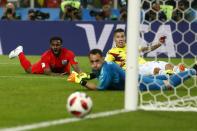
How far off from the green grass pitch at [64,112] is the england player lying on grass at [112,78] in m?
0.20

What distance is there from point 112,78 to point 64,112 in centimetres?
250

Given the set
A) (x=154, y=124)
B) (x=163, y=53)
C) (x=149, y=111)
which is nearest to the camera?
(x=154, y=124)

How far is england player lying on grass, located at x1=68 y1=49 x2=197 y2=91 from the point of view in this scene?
9945mm

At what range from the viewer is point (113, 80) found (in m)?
10.2

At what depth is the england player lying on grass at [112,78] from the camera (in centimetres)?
995

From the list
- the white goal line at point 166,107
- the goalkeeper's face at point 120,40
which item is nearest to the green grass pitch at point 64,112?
the white goal line at point 166,107

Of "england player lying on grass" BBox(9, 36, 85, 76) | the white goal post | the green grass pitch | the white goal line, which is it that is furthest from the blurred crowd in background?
the white goal post

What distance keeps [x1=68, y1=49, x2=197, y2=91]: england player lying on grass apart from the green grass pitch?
20cm

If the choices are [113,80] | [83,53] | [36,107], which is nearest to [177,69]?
[113,80]

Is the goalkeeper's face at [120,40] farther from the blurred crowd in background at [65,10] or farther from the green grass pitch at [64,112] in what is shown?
the blurred crowd in background at [65,10]

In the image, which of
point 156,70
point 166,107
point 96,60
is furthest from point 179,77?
point 166,107

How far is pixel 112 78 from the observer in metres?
10.2

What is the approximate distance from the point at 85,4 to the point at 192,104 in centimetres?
1651

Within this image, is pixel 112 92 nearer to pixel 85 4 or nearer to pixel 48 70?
pixel 48 70
